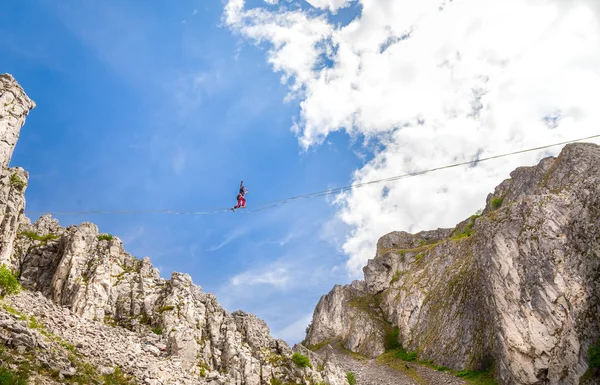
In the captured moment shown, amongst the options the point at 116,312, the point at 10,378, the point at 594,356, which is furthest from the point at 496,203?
the point at 10,378

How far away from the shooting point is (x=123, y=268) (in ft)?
137

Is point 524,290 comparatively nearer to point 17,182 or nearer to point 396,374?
point 396,374

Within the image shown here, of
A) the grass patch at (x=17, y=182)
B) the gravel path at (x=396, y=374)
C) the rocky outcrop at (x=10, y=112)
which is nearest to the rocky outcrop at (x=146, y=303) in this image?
the grass patch at (x=17, y=182)

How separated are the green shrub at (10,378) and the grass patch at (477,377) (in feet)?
192

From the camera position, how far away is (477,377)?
191ft

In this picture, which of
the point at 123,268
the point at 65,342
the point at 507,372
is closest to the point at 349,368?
the point at 507,372

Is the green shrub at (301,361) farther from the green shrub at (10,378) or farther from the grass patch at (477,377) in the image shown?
the green shrub at (10,378)

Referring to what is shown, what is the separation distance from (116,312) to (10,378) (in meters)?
24.8

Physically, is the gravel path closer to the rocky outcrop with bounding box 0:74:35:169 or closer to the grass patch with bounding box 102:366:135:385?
the grass patch with bounding box 102:366:135:385

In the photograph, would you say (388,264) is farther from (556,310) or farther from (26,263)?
(26,263)

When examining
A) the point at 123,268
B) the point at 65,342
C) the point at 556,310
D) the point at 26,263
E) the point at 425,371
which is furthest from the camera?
the point at 425,371

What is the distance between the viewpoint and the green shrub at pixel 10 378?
1301 centimetres

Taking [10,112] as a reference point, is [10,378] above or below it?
below

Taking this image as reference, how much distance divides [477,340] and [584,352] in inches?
849
